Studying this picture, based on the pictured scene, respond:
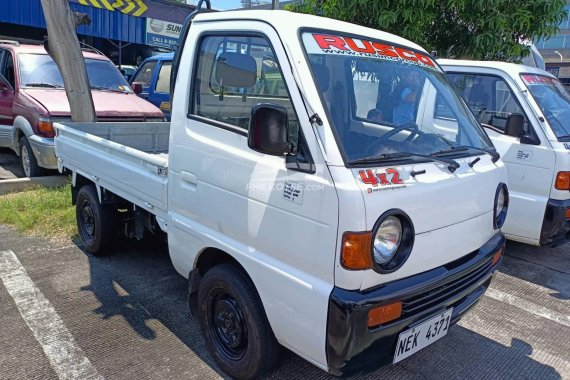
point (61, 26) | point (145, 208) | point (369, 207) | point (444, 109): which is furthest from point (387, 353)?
point (61, 26)

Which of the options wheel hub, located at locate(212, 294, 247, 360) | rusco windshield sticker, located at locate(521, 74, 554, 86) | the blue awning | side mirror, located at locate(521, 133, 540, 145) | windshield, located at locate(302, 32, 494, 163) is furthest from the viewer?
the blue awning

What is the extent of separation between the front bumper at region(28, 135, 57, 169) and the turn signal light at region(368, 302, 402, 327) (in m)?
5.30

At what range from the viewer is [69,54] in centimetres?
562

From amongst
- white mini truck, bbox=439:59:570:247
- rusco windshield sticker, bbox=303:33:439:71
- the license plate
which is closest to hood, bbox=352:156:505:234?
the license plate

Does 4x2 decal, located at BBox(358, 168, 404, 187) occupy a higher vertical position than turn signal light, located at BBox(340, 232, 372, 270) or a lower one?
higher

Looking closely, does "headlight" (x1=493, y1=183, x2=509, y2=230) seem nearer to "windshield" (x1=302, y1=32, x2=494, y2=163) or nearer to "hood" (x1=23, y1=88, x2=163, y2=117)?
"windshield" (x1=302, y1=32, x2=494, y2=163)

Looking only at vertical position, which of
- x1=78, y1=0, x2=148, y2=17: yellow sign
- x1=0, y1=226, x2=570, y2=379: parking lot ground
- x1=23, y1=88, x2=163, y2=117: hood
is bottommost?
x1=0, y1=226, x2=570, y2=379: parking lot ground

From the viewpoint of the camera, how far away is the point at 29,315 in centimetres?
328

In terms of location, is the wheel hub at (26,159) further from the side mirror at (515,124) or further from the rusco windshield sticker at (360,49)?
the side mirror at (515,124)

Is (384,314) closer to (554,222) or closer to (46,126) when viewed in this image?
(554,222)

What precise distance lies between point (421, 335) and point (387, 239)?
58 cm

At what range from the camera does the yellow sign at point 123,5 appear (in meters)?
15.2

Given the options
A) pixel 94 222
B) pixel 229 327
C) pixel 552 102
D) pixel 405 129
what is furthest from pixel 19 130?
pixel 552 102

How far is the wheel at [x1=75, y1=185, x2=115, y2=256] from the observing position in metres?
4.07
